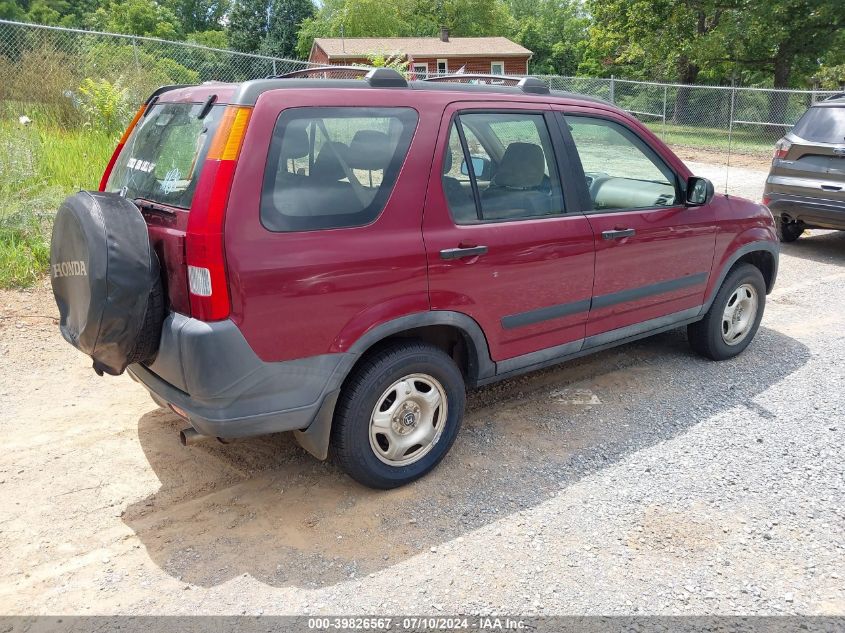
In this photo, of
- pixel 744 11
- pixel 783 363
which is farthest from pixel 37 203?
pixel 744 11

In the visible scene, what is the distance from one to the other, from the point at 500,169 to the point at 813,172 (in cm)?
622

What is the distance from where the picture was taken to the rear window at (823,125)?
839 centimetres

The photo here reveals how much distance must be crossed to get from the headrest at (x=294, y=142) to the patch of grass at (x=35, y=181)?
4.38m

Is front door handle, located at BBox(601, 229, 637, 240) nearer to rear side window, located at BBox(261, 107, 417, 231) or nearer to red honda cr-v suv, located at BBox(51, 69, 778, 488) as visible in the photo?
red honda cr-v suv, located at BBox(51, 69, 778, 488)

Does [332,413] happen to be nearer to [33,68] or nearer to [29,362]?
[29,362]

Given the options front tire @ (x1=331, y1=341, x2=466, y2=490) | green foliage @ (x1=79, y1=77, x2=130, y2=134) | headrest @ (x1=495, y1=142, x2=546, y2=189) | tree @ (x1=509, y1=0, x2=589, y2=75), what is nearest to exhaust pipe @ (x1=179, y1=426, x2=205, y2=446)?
front tire @ (x1=331, y1=341, x2=466, y2=490)

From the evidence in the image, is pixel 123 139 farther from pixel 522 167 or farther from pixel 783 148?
pixel 783 148

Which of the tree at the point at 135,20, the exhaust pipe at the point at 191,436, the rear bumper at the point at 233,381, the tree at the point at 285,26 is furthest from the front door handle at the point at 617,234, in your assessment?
the tree at the point at 135,20

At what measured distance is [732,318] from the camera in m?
5.36

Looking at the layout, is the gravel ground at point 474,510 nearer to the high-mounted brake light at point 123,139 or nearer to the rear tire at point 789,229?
the high-mounted brake light at point 123,139

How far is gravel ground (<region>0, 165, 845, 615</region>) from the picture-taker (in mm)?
2920

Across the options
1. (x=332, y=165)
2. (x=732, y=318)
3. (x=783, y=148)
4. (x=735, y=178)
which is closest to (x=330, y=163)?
(x=332, y=165)

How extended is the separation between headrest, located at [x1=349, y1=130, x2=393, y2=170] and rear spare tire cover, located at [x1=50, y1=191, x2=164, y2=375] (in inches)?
39.3

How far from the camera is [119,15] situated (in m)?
61.3
